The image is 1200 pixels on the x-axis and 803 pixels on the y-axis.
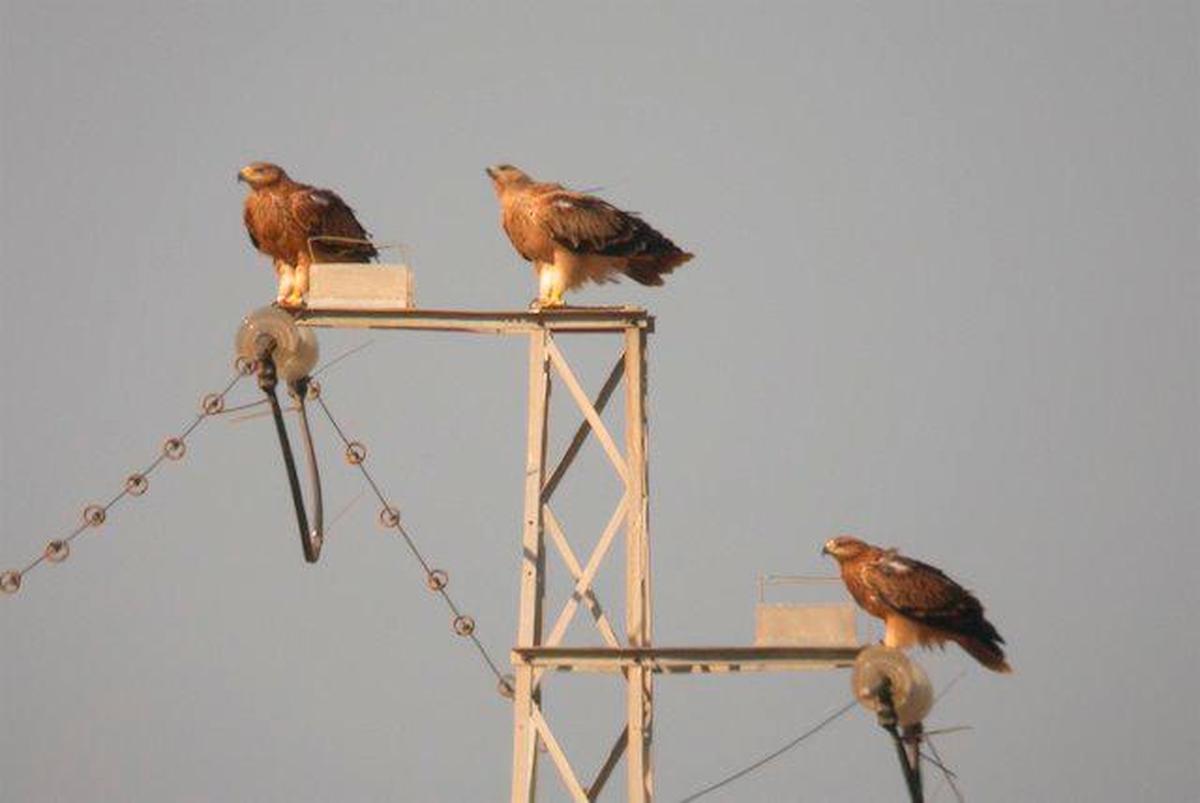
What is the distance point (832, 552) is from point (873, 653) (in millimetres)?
4052

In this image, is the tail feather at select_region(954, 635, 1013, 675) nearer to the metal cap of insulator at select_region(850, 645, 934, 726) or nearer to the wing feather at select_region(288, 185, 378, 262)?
the metal cap of insulator at select_region(850, 645, 934, 726)

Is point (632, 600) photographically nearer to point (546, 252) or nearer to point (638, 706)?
point (638, 706)

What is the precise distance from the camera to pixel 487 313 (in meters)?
34.7

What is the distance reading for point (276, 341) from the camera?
110 feet

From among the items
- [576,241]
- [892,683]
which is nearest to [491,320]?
[576,241]

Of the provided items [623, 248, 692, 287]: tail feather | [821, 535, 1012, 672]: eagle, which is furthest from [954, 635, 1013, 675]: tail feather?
[623, 248, 692, 287]: tail feather

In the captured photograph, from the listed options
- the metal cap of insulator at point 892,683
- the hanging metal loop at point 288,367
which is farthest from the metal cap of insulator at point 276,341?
the metal cap of insulator at point 892,683

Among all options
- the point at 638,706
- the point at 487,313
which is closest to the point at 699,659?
the point at 638,706

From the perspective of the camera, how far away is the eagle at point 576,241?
36.1 metres

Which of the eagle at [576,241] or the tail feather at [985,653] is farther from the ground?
the eagle at [576,241]

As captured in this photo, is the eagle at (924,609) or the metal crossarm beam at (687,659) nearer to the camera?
the metal crossarm beam at (687,659)

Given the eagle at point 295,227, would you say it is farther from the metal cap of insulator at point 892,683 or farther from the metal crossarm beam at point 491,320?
the metal cap of insulator at point 892,683

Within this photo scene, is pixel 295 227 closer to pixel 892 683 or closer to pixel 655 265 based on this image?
pixel 655 265

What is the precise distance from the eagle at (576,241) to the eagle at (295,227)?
166 centimetres
